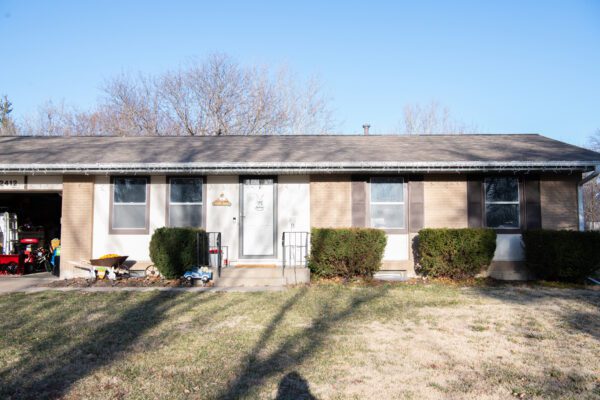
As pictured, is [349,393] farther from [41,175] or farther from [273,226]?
[41,175]

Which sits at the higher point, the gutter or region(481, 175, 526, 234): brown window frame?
the gutter

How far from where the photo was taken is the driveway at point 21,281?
9758 mm

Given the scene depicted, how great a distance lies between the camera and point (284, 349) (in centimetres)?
529

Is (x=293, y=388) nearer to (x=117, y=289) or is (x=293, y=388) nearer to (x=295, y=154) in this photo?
(x=117, y=289)

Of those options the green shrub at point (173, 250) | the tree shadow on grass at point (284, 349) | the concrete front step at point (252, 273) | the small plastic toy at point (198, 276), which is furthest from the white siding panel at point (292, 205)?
the tree shadow on grass at point (284, 349)

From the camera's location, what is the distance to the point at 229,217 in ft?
37.7

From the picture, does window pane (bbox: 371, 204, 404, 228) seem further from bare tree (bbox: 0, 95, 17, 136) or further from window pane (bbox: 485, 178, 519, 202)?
bare tree (bbox: 0, 95, 17, 136)

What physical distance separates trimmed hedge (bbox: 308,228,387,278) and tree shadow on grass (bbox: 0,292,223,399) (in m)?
3.86

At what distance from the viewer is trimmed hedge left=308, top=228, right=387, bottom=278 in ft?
32.6

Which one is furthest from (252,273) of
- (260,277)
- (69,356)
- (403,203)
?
(69,356)

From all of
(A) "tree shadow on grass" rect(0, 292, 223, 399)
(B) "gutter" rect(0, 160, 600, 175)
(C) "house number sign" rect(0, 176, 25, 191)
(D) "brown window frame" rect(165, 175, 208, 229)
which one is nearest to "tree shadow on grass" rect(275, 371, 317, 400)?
(A) "tree shadow on grass" rect(0, 292, 223, 399)

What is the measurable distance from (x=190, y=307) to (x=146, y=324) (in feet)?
3.96

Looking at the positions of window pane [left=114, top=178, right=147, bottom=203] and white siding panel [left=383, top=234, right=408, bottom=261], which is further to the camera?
window pane [left=114, top=178, right=147, bottom=203]

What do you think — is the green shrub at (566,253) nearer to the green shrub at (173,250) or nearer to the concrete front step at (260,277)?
the concrete front step at (260,277)
